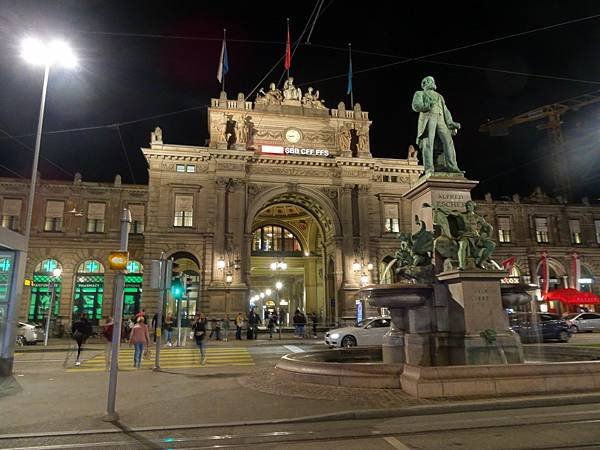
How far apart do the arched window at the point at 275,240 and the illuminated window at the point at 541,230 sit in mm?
28274

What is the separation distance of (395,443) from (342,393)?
2964mm

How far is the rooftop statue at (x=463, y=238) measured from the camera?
11.0 metres

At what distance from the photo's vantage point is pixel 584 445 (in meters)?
5.81

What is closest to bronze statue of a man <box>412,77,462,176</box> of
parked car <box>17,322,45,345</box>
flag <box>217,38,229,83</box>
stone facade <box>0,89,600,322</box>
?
flag <box>217,38,229,83</box>

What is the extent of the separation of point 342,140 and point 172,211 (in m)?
Result: 17.7

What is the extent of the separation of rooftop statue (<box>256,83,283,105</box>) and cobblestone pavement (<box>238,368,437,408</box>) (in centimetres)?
3613

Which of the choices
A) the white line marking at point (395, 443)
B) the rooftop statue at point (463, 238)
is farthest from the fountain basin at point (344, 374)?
the rooftop statue at point (463, 238)

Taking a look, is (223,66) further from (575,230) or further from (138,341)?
(575,230)

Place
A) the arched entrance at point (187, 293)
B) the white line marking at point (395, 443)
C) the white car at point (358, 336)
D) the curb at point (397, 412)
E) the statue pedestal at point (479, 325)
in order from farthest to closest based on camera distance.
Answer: the arched entrance at point (187, 293) < the white car at point (358, 336) < the statue pedestal at point (479, 325) < the curb at point (397, 412) < the white line marking at point (395, 443)

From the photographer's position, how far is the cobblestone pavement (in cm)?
822

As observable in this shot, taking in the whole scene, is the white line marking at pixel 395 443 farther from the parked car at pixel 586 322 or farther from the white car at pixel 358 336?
the parked car at pixel 586 322

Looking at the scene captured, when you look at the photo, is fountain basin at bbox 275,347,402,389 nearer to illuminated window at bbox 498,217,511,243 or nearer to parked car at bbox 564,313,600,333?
parked car at bbox 564,313,600,333

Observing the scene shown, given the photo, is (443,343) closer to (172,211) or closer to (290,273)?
(172,211)

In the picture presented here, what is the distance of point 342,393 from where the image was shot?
29.9ft
